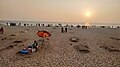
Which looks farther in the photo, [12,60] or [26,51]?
[26,51]

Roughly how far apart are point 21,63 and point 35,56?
3526 mm

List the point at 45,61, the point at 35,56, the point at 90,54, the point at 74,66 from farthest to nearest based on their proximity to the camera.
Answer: the point at 90,54 → the point at 35,56 → the point at 45,61 → the point at 74,66

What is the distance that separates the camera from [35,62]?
2072cm

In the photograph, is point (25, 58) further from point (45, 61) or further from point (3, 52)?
point (3, 52)

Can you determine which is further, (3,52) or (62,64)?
(3,52)

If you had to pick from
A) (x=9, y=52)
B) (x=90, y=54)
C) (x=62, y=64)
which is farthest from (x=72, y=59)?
(x=9, y=52)

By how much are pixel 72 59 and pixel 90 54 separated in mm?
4200

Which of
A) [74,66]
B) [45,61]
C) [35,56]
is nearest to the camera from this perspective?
[74,66]

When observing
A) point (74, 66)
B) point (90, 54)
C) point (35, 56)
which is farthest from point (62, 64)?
point (90, 54)

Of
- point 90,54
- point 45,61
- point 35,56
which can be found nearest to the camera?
point 45,61

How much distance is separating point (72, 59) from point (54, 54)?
3488 mm

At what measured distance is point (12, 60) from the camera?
70.2 ft

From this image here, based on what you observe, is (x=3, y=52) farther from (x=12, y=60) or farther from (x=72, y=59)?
(x=72, y=59)

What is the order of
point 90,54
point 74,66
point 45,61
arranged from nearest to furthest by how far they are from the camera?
point 74,66
point 45,61
point 90,54
